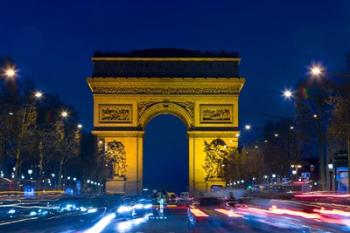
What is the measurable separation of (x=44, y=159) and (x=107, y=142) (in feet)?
105

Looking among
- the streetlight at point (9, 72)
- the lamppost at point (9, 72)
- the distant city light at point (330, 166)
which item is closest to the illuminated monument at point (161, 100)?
the distant city light at point (330, 166)

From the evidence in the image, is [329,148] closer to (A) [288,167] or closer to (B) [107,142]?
(A) [288,167]

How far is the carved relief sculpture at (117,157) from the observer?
11158 centimetres

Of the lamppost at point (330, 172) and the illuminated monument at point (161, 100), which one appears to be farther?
the illuminated monument at point (161, 100)

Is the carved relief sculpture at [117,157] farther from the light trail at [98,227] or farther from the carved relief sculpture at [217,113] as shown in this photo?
the light trail at [98,227]

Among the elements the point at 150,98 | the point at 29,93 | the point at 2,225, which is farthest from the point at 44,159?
the point at 2,225

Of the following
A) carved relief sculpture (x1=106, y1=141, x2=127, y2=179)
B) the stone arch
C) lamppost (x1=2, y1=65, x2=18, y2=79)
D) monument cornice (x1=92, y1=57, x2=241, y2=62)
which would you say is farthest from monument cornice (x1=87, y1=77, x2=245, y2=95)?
lamppost (x1=2, y1=65, x2=18, y2=79)

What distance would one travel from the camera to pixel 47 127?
82.4 m

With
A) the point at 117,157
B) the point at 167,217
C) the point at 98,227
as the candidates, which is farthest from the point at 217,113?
the point at 98,227

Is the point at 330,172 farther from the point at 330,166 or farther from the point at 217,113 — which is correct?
the point at 217,113

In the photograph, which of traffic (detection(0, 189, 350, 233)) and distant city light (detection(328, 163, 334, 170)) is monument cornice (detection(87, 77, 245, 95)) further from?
traffic (detection(0, 189, 350, 233))

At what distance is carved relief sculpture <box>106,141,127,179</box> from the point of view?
112 metres

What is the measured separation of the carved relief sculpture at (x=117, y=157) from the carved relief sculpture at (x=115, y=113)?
318 centimetres

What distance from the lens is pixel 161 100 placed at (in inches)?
4513
